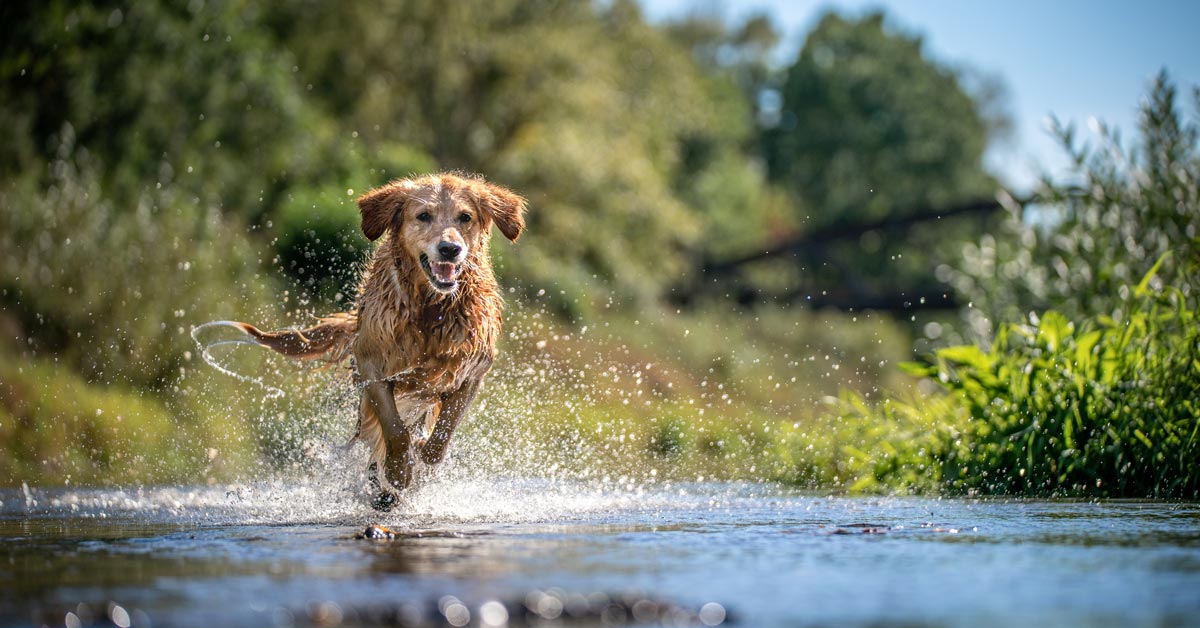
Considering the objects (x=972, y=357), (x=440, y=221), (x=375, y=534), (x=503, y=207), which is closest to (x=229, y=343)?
(x=503, y=207)

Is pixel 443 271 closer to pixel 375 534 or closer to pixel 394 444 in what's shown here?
pixel 394 444

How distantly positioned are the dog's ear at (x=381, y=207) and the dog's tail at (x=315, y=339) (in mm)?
730

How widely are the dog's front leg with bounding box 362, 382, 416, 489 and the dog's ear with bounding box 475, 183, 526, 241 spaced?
49.6 inches

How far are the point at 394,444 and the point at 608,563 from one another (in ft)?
9.60

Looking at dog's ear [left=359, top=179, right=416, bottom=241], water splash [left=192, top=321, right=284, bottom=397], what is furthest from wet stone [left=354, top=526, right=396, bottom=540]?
dog's ear [left=359, top=179, right=416, bottom=241]

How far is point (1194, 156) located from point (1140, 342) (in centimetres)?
336

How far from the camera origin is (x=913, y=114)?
219ft

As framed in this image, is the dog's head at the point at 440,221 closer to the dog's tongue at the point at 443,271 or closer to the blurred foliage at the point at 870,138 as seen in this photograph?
the dog's tongue at the point at 443,271

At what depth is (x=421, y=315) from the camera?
8195mm

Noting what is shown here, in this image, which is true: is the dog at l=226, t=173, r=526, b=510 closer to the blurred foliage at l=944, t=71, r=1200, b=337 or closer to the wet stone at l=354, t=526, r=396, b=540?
the wet stone at l=354, t=526, r=396, b=540

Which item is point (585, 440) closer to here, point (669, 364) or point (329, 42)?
point (669, 364)

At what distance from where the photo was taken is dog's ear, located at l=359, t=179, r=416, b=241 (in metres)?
8.43

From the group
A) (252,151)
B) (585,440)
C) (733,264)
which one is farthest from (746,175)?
(585,440)

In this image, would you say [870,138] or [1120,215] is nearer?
[1120,215]
